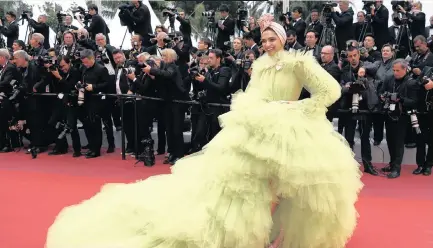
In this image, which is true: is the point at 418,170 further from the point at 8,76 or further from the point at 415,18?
the point at 8,76

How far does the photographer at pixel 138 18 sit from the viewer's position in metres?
9.98

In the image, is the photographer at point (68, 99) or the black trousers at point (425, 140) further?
the photographer at point (68, 99)

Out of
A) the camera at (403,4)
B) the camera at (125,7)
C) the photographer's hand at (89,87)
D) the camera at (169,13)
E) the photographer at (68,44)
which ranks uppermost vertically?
the camera at (125,7)

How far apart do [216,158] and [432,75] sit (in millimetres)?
4146

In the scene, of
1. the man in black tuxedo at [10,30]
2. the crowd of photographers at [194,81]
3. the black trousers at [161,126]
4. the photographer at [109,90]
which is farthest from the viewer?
the man in black tuxedo at [10,30]

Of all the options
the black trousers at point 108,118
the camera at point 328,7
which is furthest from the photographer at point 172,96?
the camera at point 328,7

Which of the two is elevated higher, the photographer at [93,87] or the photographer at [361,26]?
the photographer at [361,26]

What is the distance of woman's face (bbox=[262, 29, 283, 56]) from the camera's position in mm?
4172

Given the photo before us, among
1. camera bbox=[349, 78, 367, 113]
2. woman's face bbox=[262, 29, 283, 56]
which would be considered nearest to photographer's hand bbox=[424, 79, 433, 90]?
camera bbox=[349, 78, 367, 113]

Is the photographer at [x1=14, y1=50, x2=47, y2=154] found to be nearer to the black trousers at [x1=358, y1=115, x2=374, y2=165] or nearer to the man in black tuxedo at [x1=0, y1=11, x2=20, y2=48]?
the man in black tuxedo at [x1=0, y1=11, x2=20, y2=48]

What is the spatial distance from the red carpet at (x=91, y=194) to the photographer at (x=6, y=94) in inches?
22.6

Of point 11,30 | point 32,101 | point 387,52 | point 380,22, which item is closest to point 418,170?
point 387,52

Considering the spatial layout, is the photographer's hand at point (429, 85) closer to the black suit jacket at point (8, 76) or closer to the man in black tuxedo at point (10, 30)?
the black suit jacket at point (8, 76)

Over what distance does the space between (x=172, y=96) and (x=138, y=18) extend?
269cm
